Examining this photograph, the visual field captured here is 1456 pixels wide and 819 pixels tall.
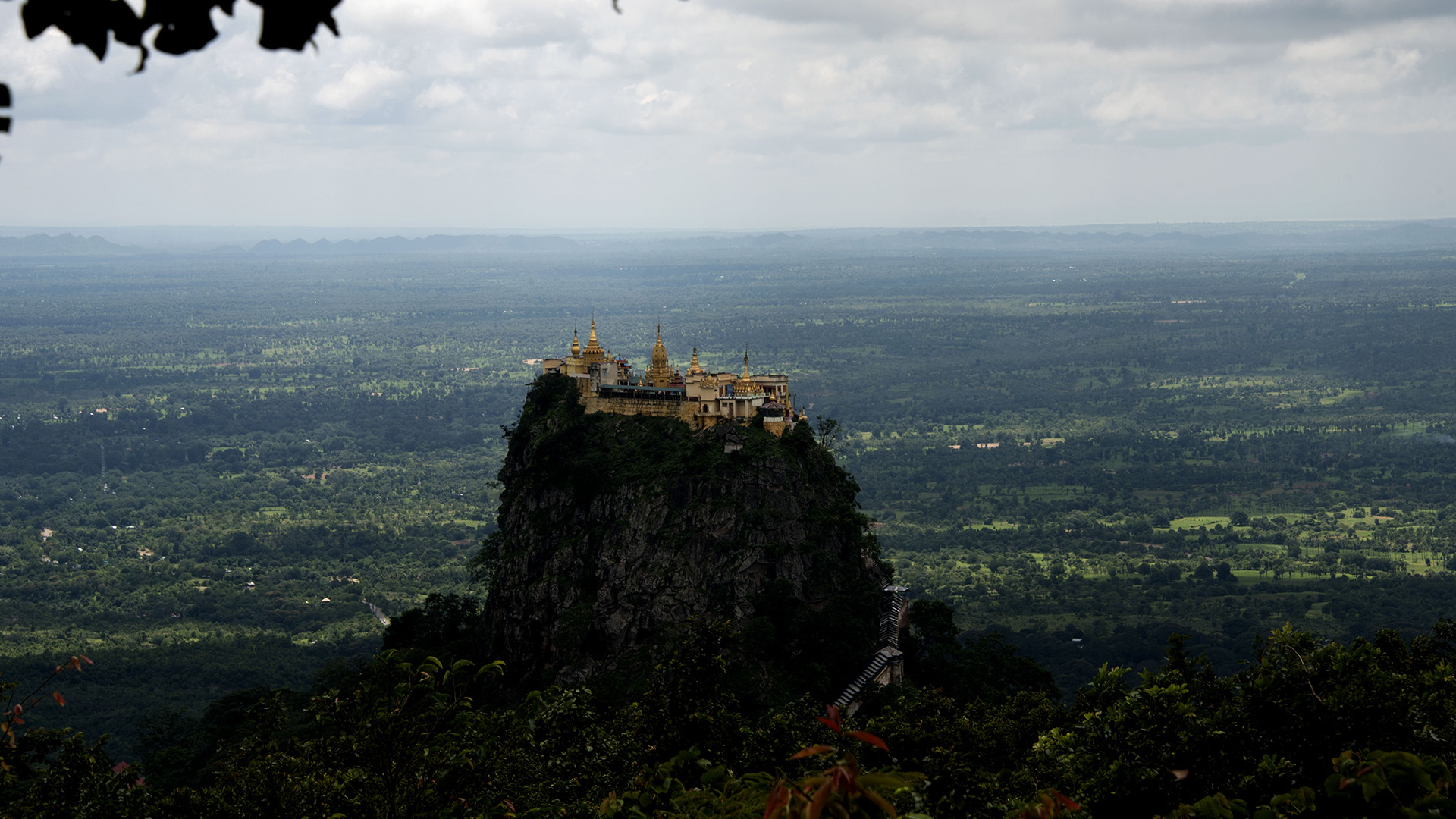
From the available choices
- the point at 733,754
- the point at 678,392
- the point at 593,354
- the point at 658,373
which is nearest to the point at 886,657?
the point at 678,392

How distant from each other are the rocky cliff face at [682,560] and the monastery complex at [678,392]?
781 mm

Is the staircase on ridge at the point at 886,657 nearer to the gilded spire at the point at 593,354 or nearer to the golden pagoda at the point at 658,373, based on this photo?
the golden pagoda at the point at 658,373

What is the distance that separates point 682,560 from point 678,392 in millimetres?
8701

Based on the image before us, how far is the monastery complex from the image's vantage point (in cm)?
5556

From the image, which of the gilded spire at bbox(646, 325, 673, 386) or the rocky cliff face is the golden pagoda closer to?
the gilded spire at bbox(646, 325, 673, 386)

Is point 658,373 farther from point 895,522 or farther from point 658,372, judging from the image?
point 895,522

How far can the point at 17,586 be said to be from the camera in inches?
4109

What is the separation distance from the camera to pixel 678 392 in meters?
56.9

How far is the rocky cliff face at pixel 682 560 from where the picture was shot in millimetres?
49094

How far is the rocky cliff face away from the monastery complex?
781 millimetres

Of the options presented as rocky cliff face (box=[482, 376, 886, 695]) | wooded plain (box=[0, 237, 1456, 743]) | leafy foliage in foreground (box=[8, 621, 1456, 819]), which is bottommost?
wooded plain (box=[0, 237, 1456, 743])

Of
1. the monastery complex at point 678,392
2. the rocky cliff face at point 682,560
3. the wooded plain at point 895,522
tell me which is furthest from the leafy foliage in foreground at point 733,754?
the wooded plain at point 895,522

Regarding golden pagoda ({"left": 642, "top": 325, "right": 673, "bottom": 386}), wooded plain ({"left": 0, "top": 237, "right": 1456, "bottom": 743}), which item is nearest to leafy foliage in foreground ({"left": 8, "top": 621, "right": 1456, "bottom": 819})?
golden pagoda ({"left": 642, "top": 325, "right": 673, "bottom": 386})

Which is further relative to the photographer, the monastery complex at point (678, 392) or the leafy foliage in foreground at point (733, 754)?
the monastery complex at point (678, 392)
